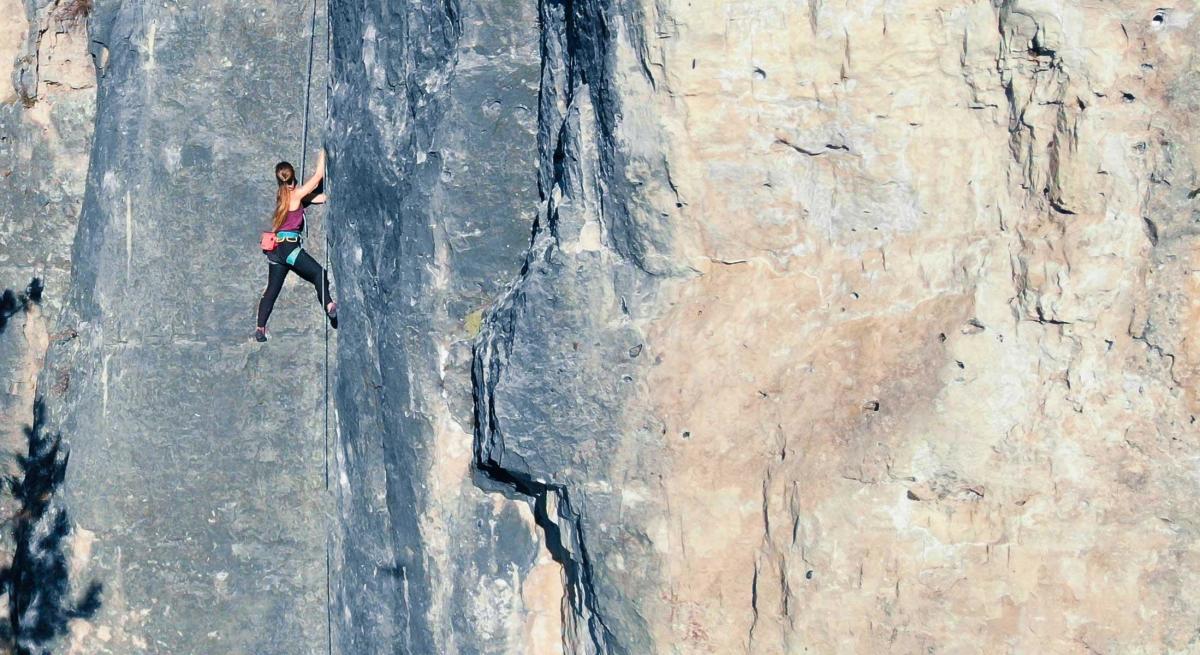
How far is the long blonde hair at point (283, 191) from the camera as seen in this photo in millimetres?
6328

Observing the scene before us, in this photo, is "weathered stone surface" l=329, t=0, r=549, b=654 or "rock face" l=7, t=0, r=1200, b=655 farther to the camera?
"weathered stone surface" l=329, t=0, r=549, b=654

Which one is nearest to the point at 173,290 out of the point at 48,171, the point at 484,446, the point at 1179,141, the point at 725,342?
the point at 48,171

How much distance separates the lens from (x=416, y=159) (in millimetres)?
5387

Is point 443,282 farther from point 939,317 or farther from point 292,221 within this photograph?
point 939,317

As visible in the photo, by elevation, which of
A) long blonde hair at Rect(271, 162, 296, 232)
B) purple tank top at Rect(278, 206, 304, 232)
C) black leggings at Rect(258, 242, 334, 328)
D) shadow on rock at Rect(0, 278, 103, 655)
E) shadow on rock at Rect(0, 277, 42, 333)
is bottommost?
shadow on rock at Rect(0, 278, 103, 655)

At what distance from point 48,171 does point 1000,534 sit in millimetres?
5752

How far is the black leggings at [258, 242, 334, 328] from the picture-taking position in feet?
21.0

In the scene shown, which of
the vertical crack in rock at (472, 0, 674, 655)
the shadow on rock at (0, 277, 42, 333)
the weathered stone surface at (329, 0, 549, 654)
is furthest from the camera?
the shadow on rock at (0, 277, 42, 333)

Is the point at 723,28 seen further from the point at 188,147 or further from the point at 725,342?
the point at 188,147

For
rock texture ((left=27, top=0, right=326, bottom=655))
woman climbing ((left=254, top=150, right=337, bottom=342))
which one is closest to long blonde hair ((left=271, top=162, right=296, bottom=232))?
woman climbing ((left=254, top=150, right=337, bottom=342))

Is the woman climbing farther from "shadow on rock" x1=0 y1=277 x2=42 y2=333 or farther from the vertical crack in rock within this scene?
"shadow on rock" x1=0 y1=277 x2=42 y2=333

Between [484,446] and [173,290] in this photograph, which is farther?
[173,290]

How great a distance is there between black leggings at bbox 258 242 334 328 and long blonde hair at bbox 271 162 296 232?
0.12 m

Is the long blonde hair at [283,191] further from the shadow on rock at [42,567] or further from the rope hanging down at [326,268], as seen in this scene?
the shadow on rock at [42,567]
